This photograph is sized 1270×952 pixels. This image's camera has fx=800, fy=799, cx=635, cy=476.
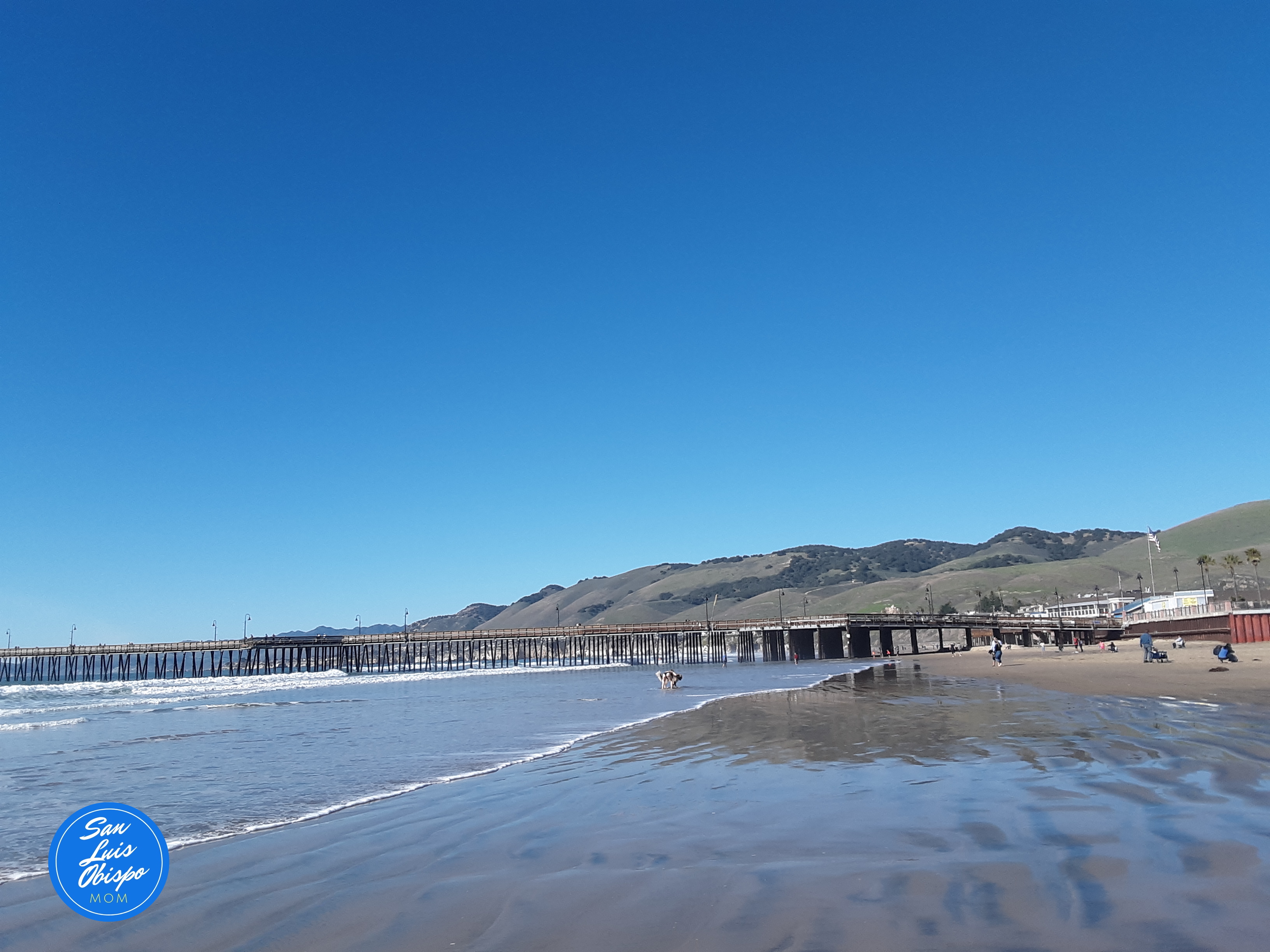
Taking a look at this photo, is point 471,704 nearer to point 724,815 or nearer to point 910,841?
point 724,815

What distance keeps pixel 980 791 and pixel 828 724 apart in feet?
31.4

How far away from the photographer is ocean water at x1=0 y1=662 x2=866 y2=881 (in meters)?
12.1

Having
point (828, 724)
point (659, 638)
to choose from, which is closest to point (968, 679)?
point (828, 724)

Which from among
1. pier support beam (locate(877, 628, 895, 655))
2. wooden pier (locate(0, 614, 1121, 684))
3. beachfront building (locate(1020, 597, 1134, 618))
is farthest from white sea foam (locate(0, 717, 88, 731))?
beachfront building (locate(1020, 597, 1134, 618))

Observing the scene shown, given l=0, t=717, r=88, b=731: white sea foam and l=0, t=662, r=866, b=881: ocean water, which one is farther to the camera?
l=0, t=717, r=88, b=731: white sea foam

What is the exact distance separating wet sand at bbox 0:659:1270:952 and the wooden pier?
3355 inches

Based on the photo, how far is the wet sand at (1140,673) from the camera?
2245 centimetres

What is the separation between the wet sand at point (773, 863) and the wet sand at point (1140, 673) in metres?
11.0

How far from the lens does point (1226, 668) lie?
2902cm

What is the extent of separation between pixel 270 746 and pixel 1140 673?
104 ft

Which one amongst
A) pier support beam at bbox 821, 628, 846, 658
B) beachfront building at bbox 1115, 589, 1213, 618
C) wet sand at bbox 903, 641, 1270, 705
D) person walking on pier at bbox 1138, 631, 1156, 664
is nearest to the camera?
wet sand at bbox 903, 641, 1270, 705

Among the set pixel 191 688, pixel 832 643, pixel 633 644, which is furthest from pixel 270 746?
pixel 633 644

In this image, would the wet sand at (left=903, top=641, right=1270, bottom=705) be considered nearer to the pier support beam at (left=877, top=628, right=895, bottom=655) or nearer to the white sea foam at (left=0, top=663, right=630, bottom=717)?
the pier support beam at (left=877, top=628, right=895, bottom=655)

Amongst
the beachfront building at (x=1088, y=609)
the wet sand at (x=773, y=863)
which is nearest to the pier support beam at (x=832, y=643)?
the beachfront building at (x=1088, y=609)
